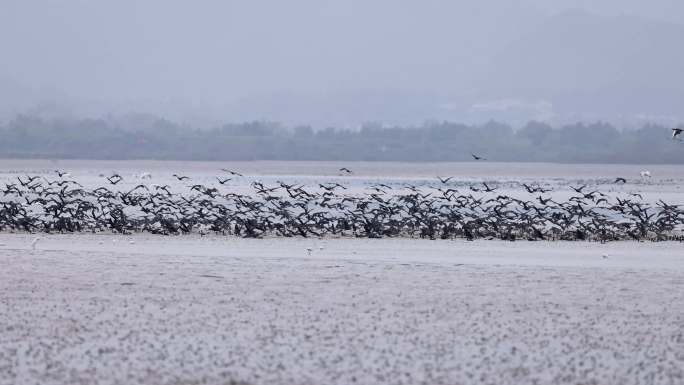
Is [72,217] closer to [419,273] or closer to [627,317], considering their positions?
[419,273]

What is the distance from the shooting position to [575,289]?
13.4m

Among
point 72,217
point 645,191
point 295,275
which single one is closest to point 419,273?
point 295,275

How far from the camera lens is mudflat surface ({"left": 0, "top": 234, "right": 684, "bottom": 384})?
352 inches

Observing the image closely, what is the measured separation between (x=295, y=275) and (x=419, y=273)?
1492 millimetres

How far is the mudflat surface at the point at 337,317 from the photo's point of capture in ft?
29.3

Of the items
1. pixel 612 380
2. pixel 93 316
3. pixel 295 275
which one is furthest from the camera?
pixel 295 275

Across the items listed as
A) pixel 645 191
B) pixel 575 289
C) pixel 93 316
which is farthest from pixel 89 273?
pixel 645 191

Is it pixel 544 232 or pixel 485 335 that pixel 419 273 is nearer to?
pixel 485 335

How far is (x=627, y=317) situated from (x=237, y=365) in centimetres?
419

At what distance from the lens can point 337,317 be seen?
37.0ft

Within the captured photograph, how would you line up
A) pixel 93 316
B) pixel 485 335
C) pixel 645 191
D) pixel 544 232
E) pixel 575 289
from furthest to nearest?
pixel 645 191, pixel 544 232, pixel 575 289, pixel 93 316, pixel 485 335

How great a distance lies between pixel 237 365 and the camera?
9039 mm

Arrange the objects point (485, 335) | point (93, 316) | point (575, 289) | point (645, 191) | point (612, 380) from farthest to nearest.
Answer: point (645, 191), point (575, 289), point (93, 316), point (485, 335), point (612, 380)

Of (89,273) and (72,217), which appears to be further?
(72,217)
